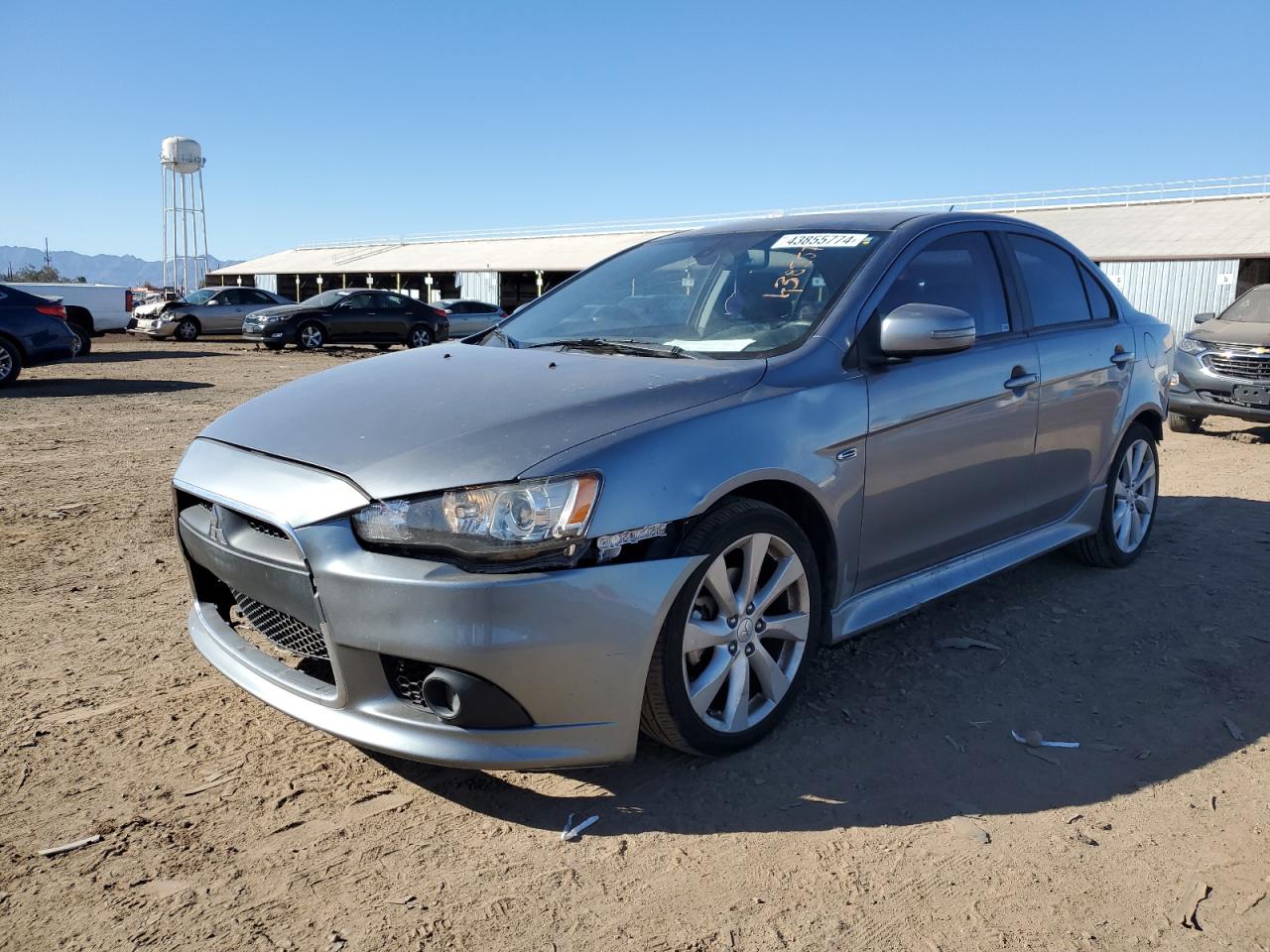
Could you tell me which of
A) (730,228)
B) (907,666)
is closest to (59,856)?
(907,666)

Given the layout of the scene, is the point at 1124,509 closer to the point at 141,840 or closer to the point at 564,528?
the point at 564,528

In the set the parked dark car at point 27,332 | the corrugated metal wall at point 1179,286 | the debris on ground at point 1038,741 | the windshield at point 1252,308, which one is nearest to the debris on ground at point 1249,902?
the debris on ground at point 1038,741

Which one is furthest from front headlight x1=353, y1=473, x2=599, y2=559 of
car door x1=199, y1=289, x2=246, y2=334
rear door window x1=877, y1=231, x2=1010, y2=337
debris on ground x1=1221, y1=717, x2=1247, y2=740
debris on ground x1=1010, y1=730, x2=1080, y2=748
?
car door x1=199, y1=289, x2=246, y2=334

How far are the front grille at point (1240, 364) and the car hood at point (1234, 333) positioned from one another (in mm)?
115

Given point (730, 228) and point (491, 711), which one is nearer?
point (491, 711)

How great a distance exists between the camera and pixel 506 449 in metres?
2.75

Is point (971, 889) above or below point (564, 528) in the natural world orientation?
below

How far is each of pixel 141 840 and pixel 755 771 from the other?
171 centimetres

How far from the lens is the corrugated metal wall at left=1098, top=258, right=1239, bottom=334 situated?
97.1 feet

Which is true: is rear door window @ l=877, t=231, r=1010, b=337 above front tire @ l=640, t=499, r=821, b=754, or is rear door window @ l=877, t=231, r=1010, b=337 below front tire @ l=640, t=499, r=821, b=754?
above

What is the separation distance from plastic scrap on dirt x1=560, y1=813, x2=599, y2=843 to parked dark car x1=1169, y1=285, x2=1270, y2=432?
884 centimetres

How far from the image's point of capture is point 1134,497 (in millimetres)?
5398

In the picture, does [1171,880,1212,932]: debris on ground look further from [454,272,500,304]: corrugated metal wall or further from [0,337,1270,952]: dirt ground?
[454,272,500,304]: corrugated metal wall

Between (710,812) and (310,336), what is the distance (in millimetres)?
21653
